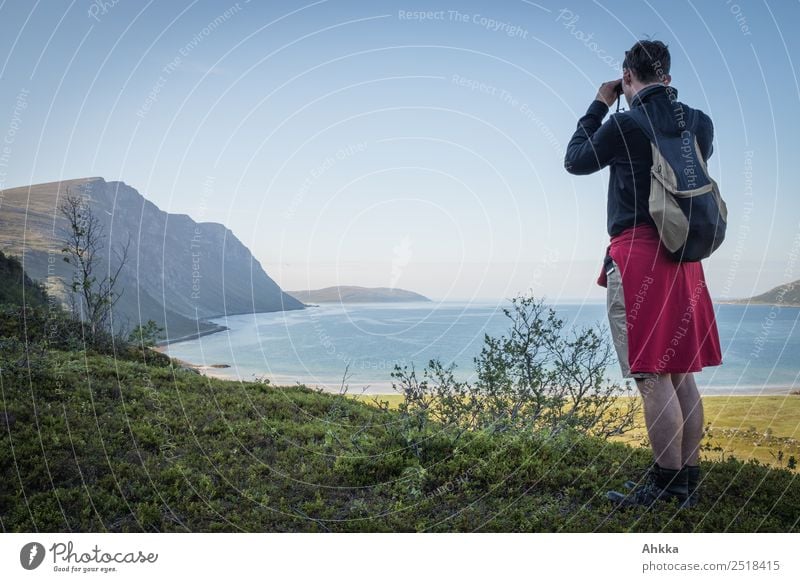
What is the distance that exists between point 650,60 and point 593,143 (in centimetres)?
66

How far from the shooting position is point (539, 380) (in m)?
5.77

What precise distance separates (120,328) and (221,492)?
539cm

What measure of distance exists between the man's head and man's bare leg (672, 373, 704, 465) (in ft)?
5.70

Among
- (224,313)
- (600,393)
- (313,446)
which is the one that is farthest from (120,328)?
(600,393)

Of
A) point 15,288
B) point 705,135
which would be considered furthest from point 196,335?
point 705,135

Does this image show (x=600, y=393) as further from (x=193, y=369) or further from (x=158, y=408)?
(x=193, y=369)

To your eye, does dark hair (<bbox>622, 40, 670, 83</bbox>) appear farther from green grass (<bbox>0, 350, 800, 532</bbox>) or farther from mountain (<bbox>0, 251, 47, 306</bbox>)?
mountain (<bbox>0, 251, 47, 306</bbox>)

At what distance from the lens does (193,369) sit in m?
7.59

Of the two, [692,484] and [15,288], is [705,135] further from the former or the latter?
[15,288]

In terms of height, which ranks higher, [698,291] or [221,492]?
[698,291]

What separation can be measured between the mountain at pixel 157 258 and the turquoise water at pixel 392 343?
29cm

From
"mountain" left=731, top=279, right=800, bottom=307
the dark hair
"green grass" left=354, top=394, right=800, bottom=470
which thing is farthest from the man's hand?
"green grass" left=354, top=394, right=800, bottom=470
